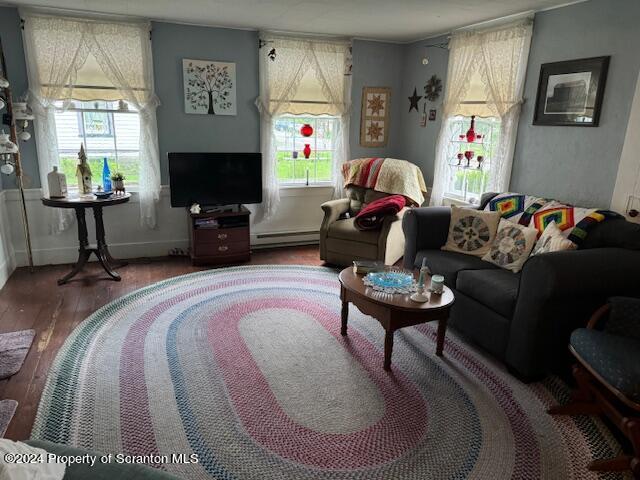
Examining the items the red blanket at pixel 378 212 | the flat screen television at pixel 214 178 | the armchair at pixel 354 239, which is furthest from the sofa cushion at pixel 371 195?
the flat screen television at pixel 214 178

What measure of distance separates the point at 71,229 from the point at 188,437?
3111 mm

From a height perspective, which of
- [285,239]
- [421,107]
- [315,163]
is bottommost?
[285,239]

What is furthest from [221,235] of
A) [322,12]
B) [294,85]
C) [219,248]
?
[322,12]

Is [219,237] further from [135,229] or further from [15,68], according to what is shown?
[15,68]

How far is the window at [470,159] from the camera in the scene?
4133 mm

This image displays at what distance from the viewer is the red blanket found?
13.0 ft

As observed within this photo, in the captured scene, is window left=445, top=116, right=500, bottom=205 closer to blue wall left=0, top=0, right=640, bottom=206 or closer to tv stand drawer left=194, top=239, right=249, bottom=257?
blue wall left=0, top=0, right=640, bottom=206

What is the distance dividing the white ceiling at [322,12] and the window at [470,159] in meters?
0.92

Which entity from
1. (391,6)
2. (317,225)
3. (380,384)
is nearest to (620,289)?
(380,384)

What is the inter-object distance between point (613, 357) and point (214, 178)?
356 centimetres

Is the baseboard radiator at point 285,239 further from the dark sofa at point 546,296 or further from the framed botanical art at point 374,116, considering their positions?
the dark sofa at point 546,296

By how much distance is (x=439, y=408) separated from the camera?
223 centimetres

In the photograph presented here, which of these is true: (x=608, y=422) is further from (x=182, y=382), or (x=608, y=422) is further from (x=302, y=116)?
(x=302, y=116)

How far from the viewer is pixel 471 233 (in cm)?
336
